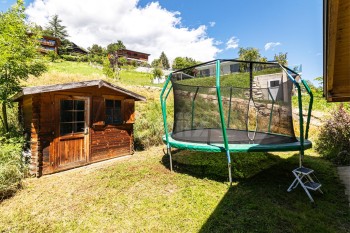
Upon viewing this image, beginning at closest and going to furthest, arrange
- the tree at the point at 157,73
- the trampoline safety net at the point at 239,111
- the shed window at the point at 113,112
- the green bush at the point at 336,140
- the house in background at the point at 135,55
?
the trampoline safety net at the point at 239,111
the green bush at the point at 336,140
the shed window at the point at 113,112
the tree at the point at 157,73
the house in background at the point at 135,55

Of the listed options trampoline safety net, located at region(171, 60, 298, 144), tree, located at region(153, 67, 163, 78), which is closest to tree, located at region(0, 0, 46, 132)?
trampoline safety net, located at region(171, 60, 298, 144)

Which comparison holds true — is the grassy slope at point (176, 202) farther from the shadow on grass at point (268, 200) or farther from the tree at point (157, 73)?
the tree at point (157, 73)

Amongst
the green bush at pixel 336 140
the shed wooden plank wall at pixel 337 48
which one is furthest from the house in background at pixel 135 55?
the shed wooden plank wall at pixel 337 48

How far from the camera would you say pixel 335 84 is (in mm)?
3586

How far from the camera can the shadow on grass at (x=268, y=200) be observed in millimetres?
2850

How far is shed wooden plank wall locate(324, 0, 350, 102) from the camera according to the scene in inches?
79.4

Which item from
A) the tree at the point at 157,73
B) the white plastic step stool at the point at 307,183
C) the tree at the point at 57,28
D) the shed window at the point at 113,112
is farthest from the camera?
the tree at the point at 57,28

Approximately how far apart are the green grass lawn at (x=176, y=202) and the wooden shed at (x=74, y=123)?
21.6 inches

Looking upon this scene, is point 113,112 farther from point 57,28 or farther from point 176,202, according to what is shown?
point 57,28

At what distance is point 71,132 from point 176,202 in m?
3.89

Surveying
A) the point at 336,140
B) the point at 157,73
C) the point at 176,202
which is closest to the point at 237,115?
the point at 336,140

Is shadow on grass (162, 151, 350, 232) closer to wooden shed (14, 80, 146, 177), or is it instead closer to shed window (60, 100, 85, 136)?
wooden shed (14, 80, 146, 177)

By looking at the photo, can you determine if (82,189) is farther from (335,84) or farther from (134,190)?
(335,84)

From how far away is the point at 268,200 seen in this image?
11.6ft
